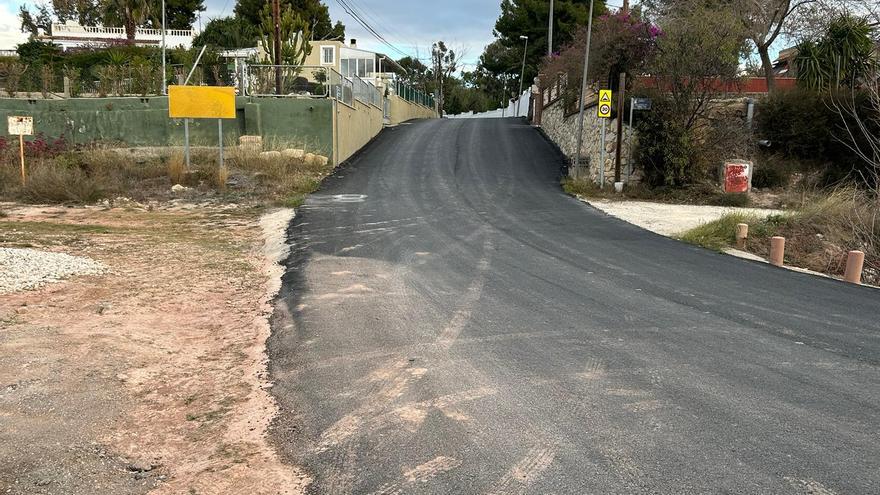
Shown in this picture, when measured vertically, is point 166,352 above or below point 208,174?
below

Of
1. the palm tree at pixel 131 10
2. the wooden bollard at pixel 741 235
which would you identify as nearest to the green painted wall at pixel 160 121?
the wooden bollard at pixel 741 235

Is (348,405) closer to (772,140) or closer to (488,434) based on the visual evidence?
(488,434)

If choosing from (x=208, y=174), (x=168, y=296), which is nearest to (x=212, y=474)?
(x=168, y=296)

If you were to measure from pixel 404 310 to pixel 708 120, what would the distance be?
52.5 feet

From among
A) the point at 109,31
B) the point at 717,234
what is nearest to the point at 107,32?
the point at 109,31

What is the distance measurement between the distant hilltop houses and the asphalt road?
52.6m

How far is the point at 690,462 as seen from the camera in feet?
11.9

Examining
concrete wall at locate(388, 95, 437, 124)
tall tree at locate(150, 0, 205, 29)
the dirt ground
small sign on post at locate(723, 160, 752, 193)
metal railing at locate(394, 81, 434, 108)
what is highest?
tall tree at locate(150, 0, 205, 29)

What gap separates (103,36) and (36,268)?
196 ft

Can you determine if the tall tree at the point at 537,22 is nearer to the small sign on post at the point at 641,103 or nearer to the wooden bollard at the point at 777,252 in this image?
the small sign on post at the point at 641,103

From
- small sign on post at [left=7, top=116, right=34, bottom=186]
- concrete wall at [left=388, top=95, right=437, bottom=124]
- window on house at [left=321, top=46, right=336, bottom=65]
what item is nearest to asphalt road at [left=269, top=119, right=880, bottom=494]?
small sign on post at [left=7, top=116, right=34, bottom=186]

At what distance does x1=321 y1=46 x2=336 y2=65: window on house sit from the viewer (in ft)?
159

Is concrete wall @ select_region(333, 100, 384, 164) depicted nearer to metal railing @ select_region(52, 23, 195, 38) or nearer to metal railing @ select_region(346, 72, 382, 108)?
metal railing @ select_region(346, 72, 382, 108)

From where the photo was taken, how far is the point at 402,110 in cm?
4459
